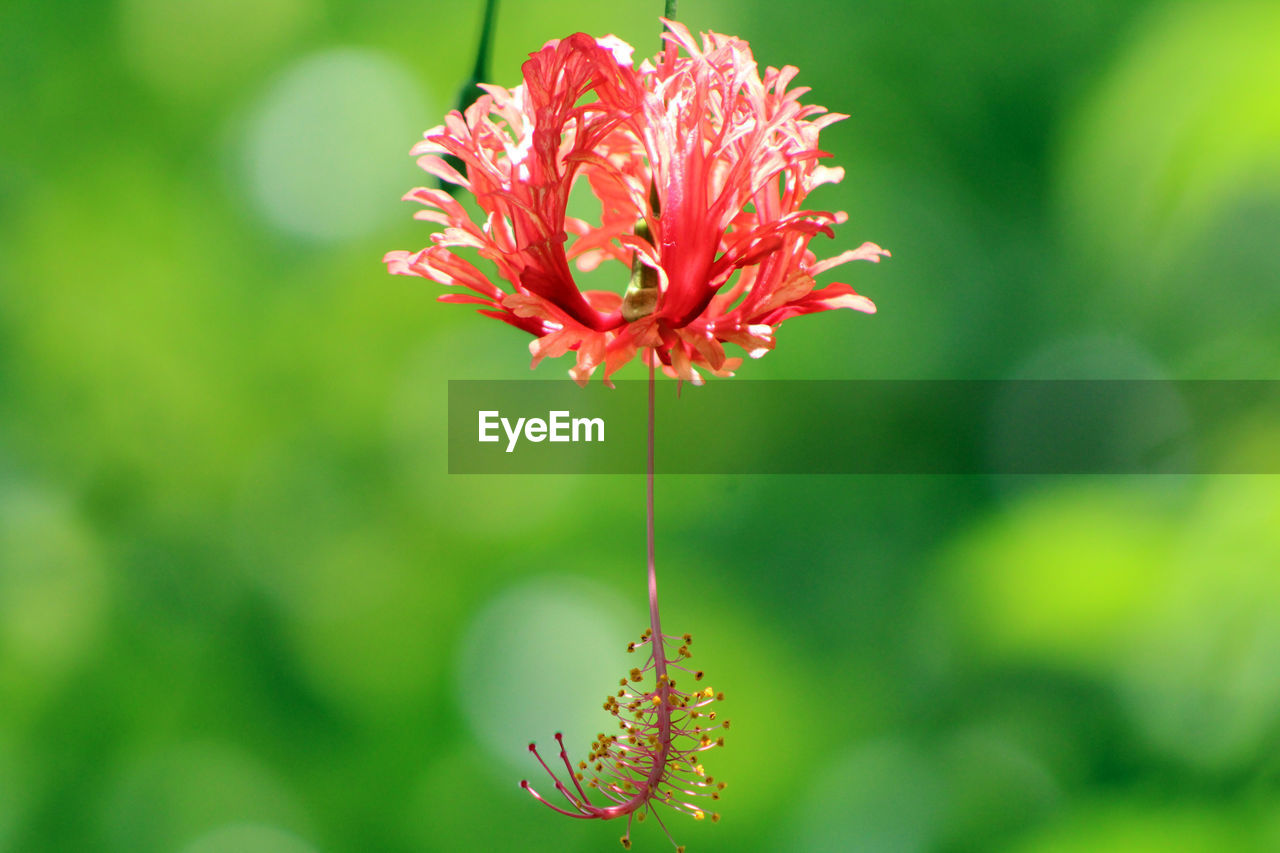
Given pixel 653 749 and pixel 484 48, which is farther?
pixel 484 48

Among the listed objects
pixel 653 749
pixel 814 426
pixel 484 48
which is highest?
pixel 484 48

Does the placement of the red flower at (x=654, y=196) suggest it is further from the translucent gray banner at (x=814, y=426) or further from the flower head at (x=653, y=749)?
the translucent gray banner at (x=814, y=426)

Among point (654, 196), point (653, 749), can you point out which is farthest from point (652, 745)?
point (654, 196)

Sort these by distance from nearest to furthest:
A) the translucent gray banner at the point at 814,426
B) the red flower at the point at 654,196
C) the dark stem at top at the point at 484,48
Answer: the red flower at the point at 654,196 < the dark stem at top at the point at 484,48 < the translucent gray banner at the point at 814,426

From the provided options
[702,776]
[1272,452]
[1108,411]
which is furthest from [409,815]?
[1272,452]

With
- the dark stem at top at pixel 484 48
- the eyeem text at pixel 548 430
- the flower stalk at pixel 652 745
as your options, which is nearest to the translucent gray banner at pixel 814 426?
the eyeem text at pixel 548 430

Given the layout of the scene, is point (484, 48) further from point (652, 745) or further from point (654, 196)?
point (652, 745)
